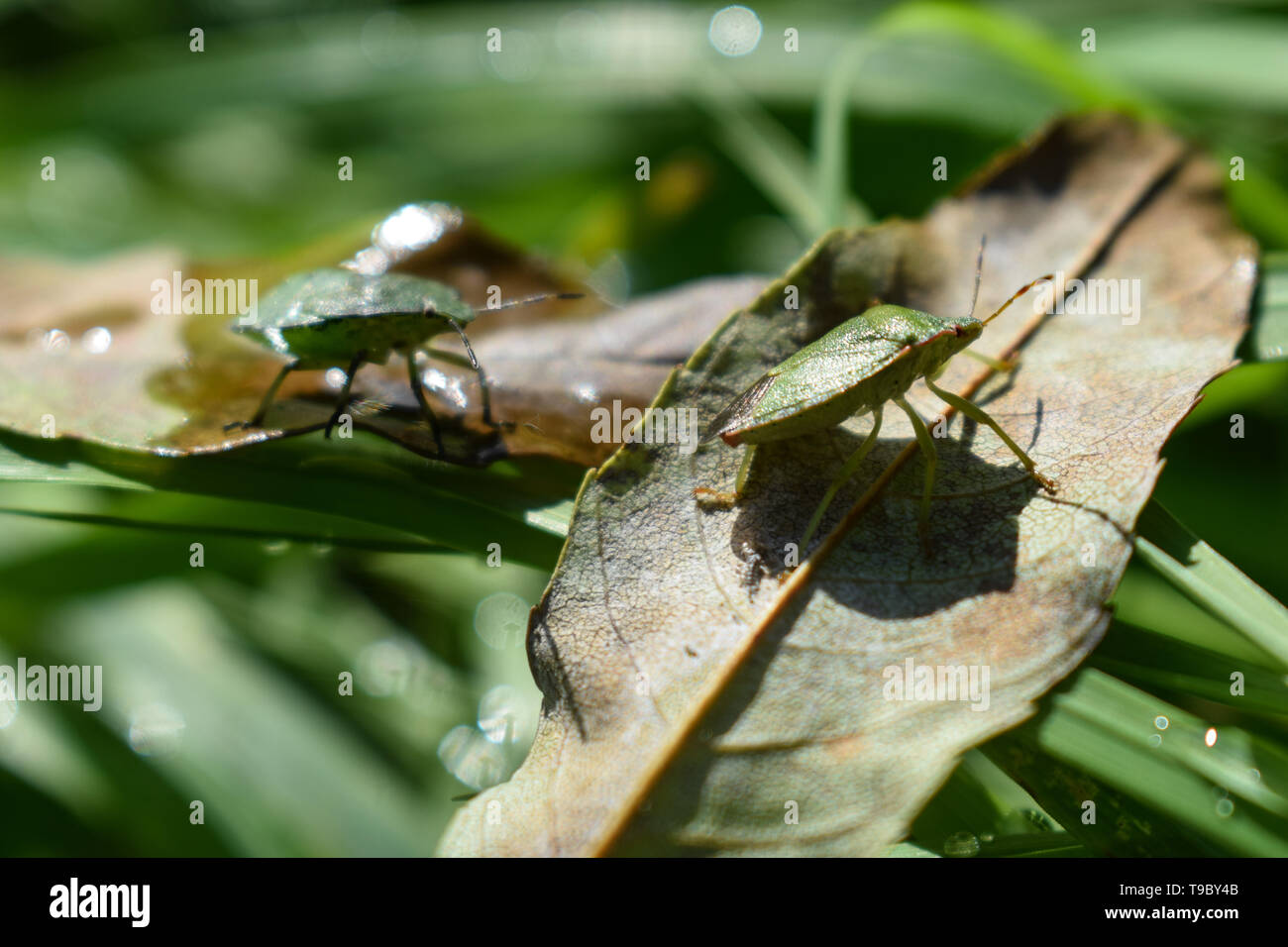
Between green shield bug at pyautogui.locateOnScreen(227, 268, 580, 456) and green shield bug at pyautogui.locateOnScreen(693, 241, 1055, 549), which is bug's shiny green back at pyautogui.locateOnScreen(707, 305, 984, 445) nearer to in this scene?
green shield bug at pyautogui.locateOnScreen(693, 241, 1055, 549)

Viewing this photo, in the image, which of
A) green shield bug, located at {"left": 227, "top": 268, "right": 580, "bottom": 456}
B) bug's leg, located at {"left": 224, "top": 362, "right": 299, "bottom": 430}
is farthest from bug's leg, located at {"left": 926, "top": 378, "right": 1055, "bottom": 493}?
bug's leg, located at {"left": 224, "top": 362, "right": 299, "bottom": 430}

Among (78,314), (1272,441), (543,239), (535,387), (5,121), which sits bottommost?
(1272,441)

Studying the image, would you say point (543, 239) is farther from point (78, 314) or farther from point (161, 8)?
point (161, 8)

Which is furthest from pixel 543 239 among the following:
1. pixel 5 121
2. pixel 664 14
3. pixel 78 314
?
pixel 5 121

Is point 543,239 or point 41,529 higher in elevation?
point 543,239

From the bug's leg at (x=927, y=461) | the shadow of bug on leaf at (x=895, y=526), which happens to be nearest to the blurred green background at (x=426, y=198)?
the shadow of bug on leaf at (x=895, y=526)

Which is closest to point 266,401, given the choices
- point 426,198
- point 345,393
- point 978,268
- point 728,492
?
point 345,393

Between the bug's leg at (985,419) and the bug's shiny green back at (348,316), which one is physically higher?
the bug's shiny green back at (348,316)

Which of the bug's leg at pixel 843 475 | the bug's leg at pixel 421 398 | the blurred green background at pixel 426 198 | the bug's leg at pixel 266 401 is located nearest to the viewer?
the bug's leg at pixel 843 475

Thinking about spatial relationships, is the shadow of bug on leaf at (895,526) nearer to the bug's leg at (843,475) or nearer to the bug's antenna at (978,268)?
the bug's leg at (843,475)
